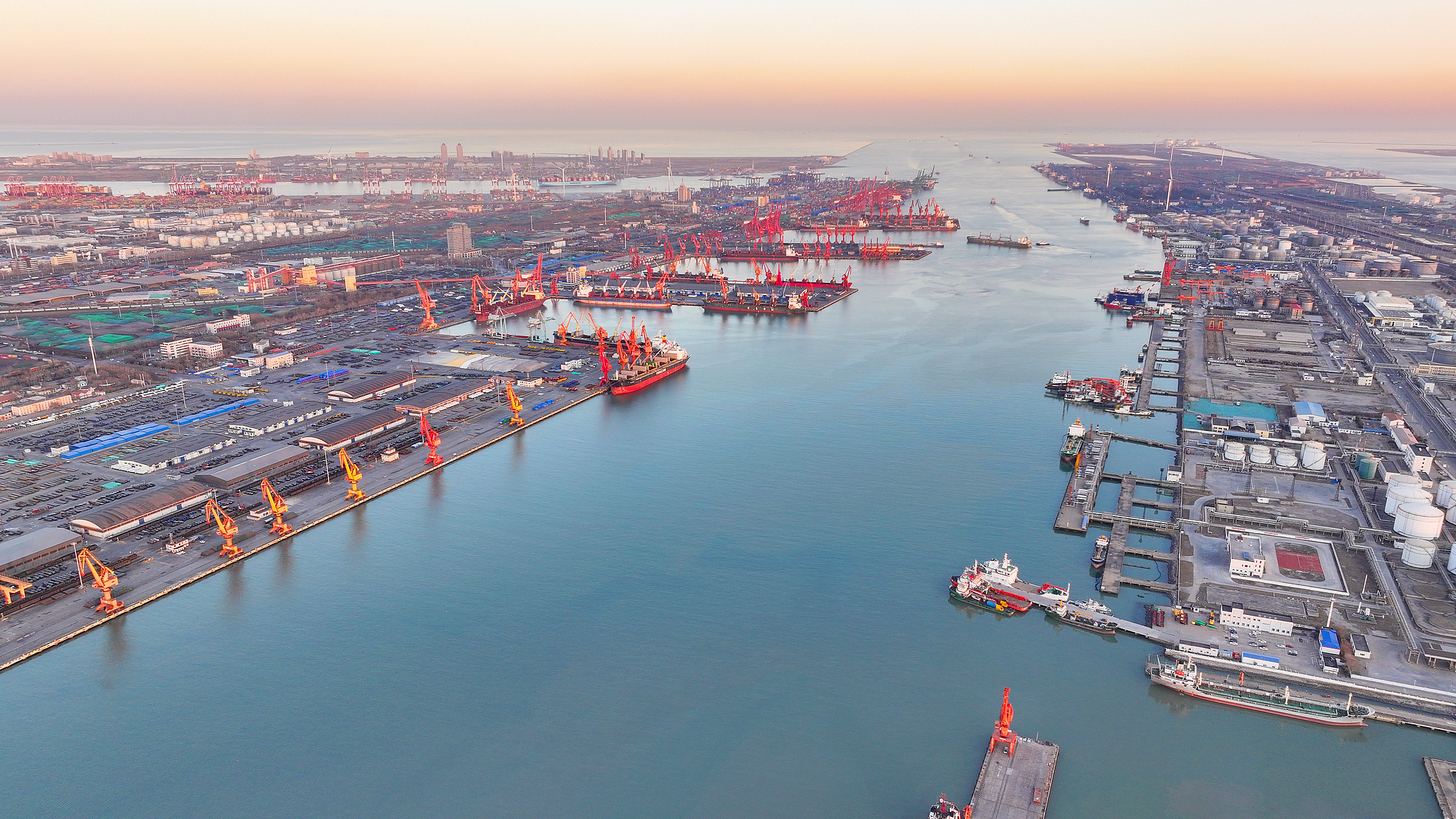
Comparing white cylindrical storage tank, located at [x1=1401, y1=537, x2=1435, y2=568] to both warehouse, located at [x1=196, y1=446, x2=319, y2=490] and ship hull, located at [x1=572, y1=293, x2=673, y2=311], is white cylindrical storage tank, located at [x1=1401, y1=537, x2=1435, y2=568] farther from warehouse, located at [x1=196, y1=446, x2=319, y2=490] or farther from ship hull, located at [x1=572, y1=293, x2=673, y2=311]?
ship hull, located at [x1=572, y1=293, x2=673, y2=311]

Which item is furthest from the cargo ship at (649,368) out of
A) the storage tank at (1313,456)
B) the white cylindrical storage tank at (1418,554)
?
the white cylindrical storage tank at (1418,554)

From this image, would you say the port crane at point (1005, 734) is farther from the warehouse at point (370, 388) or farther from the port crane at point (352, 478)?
the warehouse at point (370, 388)

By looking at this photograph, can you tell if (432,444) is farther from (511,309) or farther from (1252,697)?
(511,309)

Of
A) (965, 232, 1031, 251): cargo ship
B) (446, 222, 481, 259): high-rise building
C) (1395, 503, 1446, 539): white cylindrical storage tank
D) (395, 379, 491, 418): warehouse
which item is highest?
(965, 232, 1031, 251): cargo ship

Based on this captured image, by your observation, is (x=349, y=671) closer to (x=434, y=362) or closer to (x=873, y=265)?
(x=434, y=362)

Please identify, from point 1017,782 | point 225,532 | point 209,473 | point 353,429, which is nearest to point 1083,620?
point 1017,782

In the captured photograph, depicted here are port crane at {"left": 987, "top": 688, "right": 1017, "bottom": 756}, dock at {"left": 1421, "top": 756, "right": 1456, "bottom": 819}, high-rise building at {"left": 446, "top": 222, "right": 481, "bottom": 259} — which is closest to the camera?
dock at {"left": 1421, "top": 756, "right": 1456, "bottom": 819}

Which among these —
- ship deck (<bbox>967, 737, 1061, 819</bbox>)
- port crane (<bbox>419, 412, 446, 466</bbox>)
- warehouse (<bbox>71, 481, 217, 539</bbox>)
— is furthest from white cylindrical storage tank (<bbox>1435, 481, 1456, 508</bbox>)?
warehouse (<bbox>71, 481, 217, 539</bbox>)

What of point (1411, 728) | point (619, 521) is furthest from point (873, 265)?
point (1411, 728)
